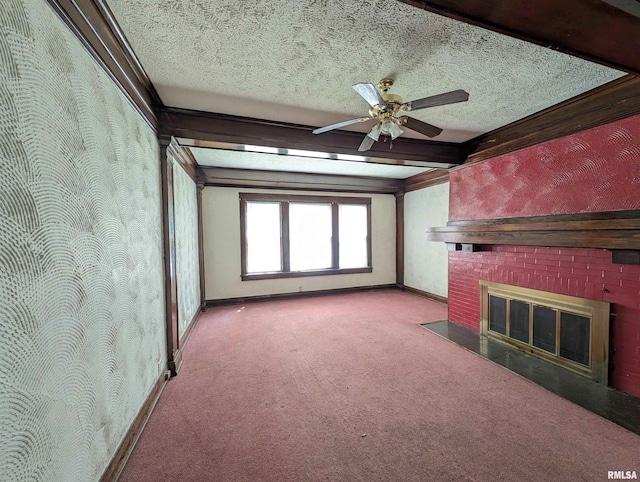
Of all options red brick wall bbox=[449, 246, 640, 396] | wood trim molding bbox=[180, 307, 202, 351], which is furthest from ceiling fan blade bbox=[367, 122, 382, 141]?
wood trim molding bbox=[180, 307, 202, 351]

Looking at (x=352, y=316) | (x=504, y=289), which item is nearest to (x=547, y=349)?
(x=504, y=289)

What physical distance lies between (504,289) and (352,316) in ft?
6.92

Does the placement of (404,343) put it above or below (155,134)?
below

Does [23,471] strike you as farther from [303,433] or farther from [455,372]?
[455,372]

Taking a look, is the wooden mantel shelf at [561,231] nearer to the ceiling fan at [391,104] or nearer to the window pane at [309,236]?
the ceiling fan at [391,104]

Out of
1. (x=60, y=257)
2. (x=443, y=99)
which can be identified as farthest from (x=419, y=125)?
(x=60, y=257)

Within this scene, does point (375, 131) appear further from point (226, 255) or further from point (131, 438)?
point (226, 255)

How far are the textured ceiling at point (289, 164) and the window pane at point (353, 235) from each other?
88cm

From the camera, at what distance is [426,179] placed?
17.3 ft

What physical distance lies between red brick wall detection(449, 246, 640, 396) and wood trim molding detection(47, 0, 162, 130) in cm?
391

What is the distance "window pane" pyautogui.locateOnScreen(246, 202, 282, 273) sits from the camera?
522 cm

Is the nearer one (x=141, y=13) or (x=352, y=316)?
(x=141, y=13)

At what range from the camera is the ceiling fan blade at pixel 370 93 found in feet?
5.67

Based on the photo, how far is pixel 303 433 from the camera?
1.82 metres
